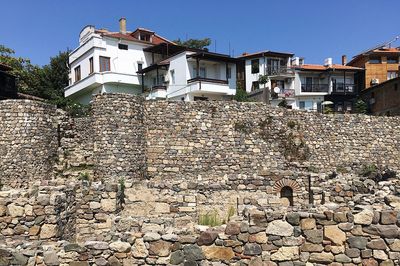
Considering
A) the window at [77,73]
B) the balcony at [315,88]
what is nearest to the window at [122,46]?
the window at [77,73]

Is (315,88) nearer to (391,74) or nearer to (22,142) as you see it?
→ (391,74)

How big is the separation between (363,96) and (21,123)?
1482 inches

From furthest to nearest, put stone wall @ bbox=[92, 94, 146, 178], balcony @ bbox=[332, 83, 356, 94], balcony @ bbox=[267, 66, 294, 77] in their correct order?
balcony @ bbox=[332, 83, 356, 94]
balcony @ bbox=[267, 66, 294, 77]
stone wall @ bbox=[92, 94, 146, 178]

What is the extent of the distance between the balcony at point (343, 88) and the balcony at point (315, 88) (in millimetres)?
978

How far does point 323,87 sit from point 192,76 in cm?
1824

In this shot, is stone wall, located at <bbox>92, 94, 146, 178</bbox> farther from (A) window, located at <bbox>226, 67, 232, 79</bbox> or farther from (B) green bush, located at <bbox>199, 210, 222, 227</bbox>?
(A) window, located at <bbox>226, 67, 232, 79</bbox>

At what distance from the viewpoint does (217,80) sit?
121 ft

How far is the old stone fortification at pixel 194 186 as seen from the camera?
6441mm

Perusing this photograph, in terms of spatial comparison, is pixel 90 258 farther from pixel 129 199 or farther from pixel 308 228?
pixel 129 199

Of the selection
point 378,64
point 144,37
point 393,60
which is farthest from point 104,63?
point 393,60

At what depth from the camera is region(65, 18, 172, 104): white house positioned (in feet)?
120

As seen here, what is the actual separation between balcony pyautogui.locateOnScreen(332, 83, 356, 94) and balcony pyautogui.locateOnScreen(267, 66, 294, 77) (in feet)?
19.0

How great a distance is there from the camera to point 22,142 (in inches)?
707

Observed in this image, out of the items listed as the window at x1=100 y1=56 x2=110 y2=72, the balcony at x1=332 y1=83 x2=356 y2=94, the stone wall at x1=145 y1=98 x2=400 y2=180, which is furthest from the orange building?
the window at x1=100 y1=56 x2=110 y2=72
